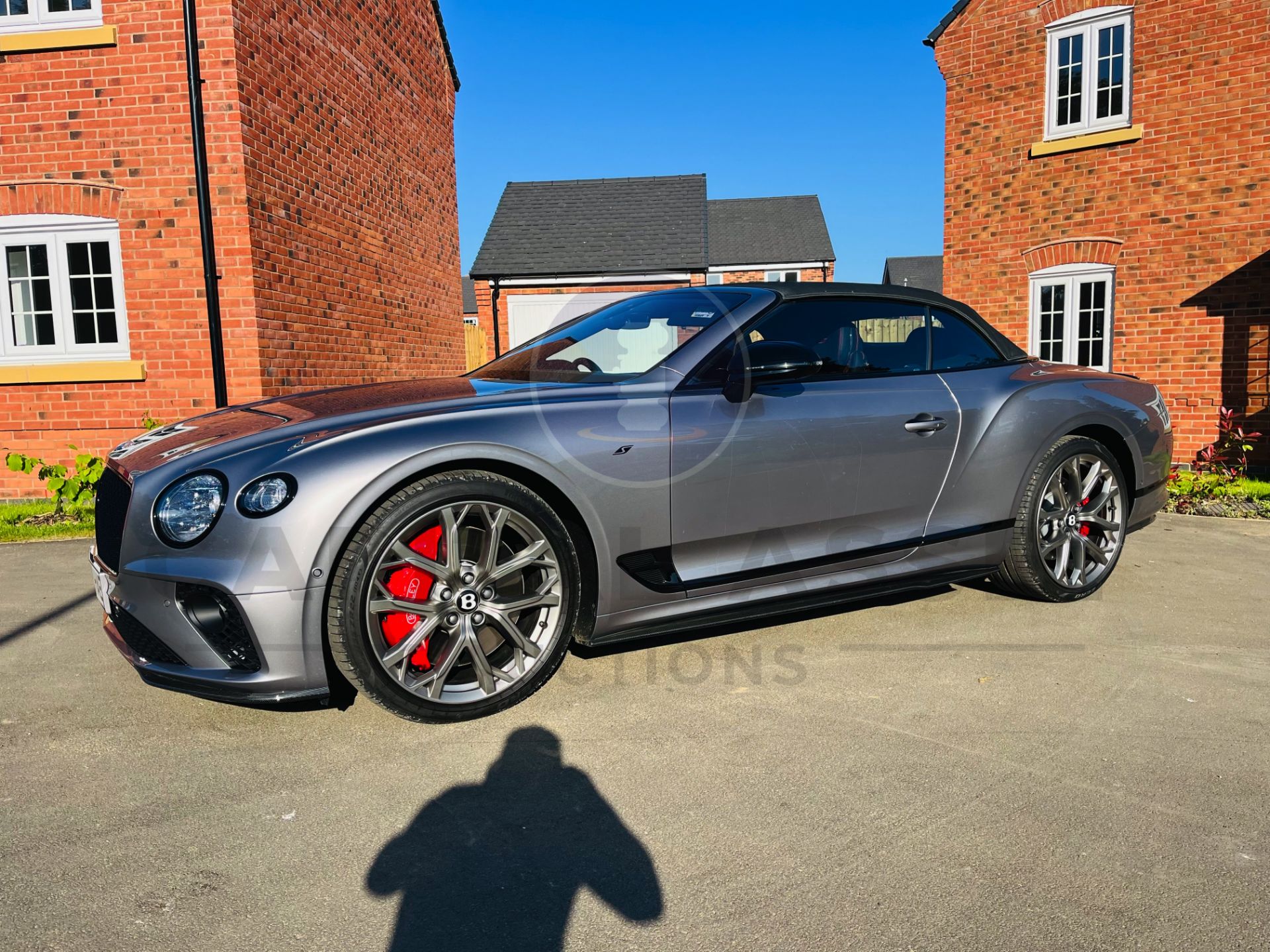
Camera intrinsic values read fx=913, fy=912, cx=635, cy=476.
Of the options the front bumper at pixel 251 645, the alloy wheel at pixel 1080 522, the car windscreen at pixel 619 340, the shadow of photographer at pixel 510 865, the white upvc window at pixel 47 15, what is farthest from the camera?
the white upvc window at pixel 47 15

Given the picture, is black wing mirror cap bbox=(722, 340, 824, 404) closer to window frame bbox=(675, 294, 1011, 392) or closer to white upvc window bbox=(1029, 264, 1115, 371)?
window frame bbox=(675, 294, 1011, 392)

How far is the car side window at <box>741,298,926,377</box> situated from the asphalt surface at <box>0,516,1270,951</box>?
1230 mm

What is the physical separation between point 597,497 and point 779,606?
90 centimetres

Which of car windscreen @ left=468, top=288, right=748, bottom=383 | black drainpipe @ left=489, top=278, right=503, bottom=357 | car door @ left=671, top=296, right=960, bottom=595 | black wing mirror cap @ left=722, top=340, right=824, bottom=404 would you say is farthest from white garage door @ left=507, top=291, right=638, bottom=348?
black wing mirror cap @ left=722, top=340, right=824, bottom=404

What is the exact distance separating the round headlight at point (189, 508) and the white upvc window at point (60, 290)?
21.3 ft

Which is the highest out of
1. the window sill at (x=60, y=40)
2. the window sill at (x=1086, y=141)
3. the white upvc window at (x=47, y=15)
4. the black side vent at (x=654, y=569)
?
the white upvc window at (x=47, y=15)

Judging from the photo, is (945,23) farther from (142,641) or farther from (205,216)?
(142,641)

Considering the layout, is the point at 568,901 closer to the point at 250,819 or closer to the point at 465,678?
the point at 250,819

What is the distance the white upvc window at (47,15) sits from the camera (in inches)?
320

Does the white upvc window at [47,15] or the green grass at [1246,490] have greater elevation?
the white upvc window at [47,15]

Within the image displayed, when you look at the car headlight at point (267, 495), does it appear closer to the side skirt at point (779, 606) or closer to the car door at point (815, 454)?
the side skirt at point (779, 606)

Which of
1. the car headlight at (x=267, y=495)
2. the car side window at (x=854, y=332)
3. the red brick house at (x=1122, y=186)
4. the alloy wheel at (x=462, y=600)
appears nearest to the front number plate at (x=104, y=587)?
the car headlight at (x=267, y=495)

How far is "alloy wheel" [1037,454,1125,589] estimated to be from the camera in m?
4.38

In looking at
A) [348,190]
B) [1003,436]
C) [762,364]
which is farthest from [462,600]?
[348,190]
